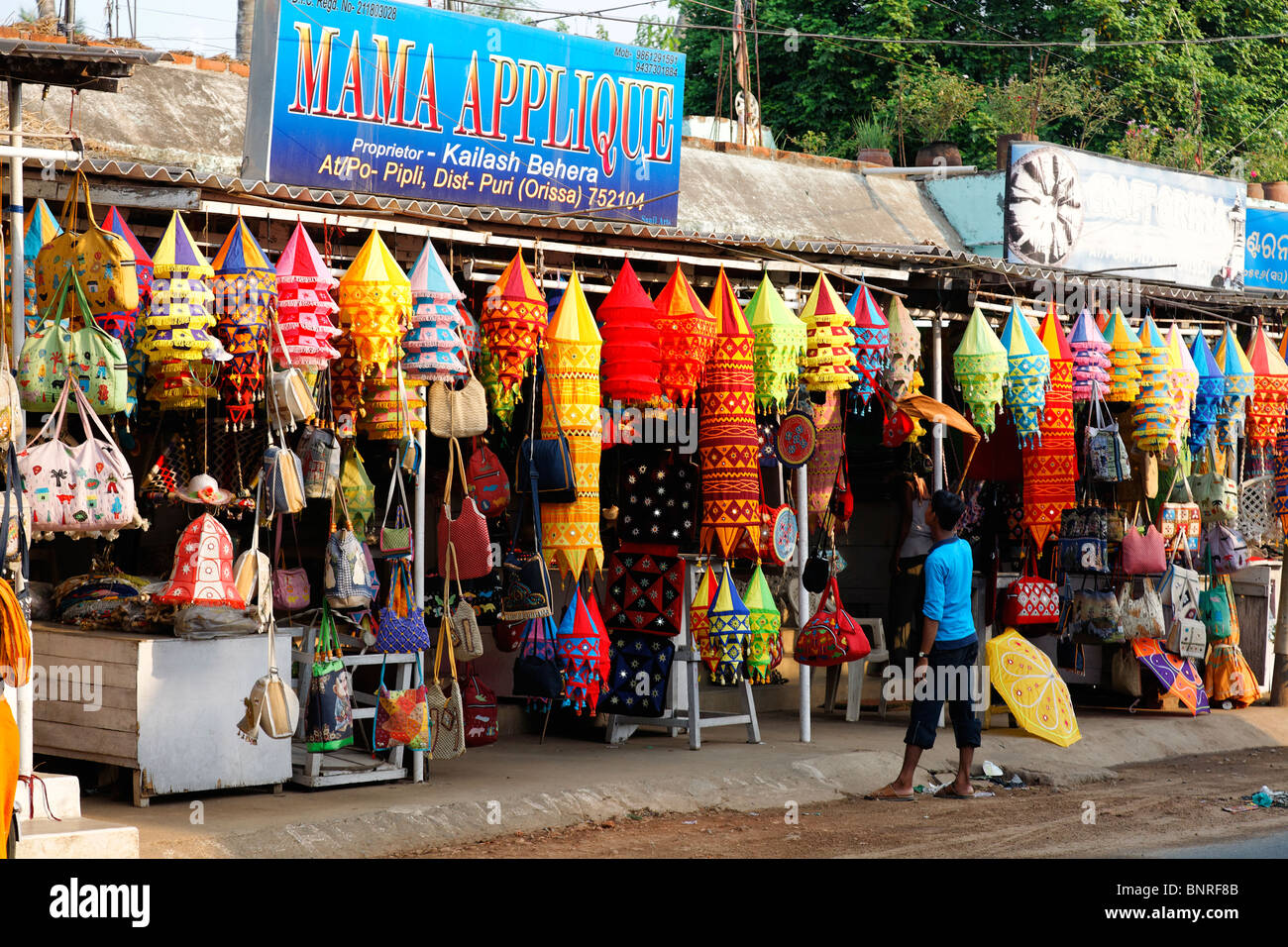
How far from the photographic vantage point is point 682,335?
8.58m

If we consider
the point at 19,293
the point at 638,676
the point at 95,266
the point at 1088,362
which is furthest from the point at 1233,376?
the point at 19,293

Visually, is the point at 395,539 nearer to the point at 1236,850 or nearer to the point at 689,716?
the point at 689,716

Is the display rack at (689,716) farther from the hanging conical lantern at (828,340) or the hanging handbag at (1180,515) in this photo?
the hanging handbag at (1180,515)

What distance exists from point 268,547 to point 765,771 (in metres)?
3.45

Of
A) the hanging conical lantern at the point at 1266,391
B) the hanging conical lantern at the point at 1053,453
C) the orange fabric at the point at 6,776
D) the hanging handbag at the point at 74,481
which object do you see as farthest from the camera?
the hanging conical lantern at the point at 1266,391

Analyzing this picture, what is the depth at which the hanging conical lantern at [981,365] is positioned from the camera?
9797mm

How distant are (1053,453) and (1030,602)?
3.72 ft

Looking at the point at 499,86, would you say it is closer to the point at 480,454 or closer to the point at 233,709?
the point at 480,454

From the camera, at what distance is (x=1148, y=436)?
1053cm

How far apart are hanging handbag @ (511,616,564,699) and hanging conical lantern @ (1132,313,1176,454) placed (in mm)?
4386

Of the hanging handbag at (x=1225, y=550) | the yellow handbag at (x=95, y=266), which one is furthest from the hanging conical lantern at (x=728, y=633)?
the hanging handbag at (x=1225, y=550)

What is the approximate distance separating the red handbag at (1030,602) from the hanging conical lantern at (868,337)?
2254mm

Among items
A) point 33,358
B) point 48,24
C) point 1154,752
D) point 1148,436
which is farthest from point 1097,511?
point 48,24

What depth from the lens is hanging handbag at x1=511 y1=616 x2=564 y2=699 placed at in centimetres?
870
